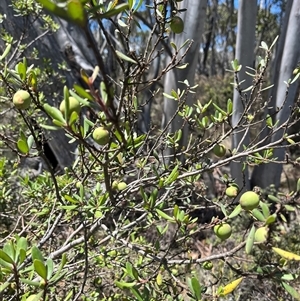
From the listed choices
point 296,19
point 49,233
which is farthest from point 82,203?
point 296,19

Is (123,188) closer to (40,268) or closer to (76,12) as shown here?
(40,268)

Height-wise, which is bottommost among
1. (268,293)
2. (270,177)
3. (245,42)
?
(270,177)

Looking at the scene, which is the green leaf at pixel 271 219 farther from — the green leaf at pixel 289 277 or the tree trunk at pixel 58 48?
the tree trunk at pixel 58 48

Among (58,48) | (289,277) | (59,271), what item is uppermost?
(59,271)

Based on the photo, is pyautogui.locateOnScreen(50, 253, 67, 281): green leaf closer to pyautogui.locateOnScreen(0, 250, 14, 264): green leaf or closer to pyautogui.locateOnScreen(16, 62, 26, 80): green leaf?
pyautogui.locateOnScreen(0, 250, 14, 264): green leaf

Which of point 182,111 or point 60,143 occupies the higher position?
point 182,111

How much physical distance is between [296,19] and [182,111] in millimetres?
2033

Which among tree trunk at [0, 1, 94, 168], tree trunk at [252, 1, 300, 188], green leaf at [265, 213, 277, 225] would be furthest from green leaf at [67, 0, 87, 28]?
tree trunk at [0, 1, 94, 168]

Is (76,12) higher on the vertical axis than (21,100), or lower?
higher

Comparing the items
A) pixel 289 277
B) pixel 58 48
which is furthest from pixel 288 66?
pixel 289 277

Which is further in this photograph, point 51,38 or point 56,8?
point 51,38

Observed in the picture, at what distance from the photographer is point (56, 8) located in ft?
1.03

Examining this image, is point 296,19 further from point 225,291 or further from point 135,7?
point 225,291

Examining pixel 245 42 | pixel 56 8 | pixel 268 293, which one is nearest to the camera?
pixel 56 8
